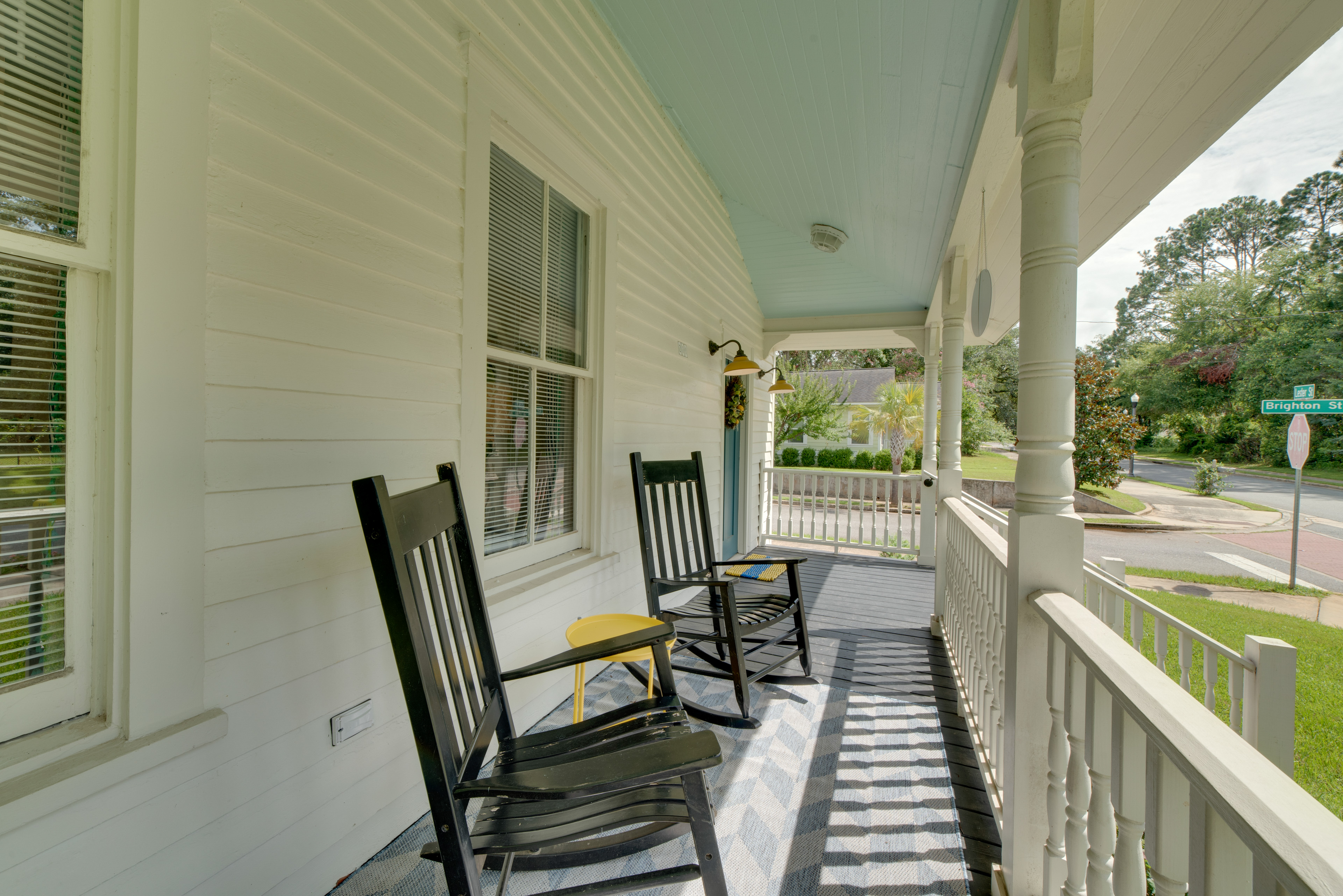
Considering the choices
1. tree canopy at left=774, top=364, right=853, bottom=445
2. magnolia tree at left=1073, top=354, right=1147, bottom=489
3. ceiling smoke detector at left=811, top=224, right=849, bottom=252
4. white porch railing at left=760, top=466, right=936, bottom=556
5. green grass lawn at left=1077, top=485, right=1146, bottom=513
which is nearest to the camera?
ceiling smoke detector at left=811, top=224, right=849, bottom=252

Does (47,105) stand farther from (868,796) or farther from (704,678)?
(704,678)

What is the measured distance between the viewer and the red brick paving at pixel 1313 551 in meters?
2.49

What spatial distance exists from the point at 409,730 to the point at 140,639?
2.88 feet

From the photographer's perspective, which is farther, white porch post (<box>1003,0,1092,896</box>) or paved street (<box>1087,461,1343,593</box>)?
paved street (<box>1087,461,1343,593</box>)

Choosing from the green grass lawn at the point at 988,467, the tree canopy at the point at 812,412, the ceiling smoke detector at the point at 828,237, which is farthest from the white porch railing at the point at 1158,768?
the tree canopy at the point at 812,412

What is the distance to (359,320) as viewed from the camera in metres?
1.40

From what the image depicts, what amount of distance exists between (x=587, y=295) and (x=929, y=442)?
439cm

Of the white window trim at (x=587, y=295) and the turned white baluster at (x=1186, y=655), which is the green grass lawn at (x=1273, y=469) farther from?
the white window trim at (x=587, y=295)

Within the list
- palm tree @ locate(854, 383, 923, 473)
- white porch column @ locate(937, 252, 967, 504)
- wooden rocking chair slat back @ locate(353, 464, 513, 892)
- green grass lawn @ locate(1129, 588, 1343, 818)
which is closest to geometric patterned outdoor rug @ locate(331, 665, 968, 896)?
wooden rocking chair slat back @ locate(353, 464, 513, 892)

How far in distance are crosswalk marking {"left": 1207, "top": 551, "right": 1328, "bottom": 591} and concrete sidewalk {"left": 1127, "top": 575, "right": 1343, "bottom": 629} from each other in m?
0.06

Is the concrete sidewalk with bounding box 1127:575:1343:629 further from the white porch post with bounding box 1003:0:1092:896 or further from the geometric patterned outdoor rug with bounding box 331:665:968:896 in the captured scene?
the white porch post with bounding box 1003:0:1092:896

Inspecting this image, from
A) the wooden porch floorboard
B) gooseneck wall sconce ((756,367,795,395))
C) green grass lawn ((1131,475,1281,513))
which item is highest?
gooseneck wall sconce ((756,367,795,395))

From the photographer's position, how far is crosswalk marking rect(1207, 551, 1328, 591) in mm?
2676

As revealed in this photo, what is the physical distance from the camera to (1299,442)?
2.11 meters
